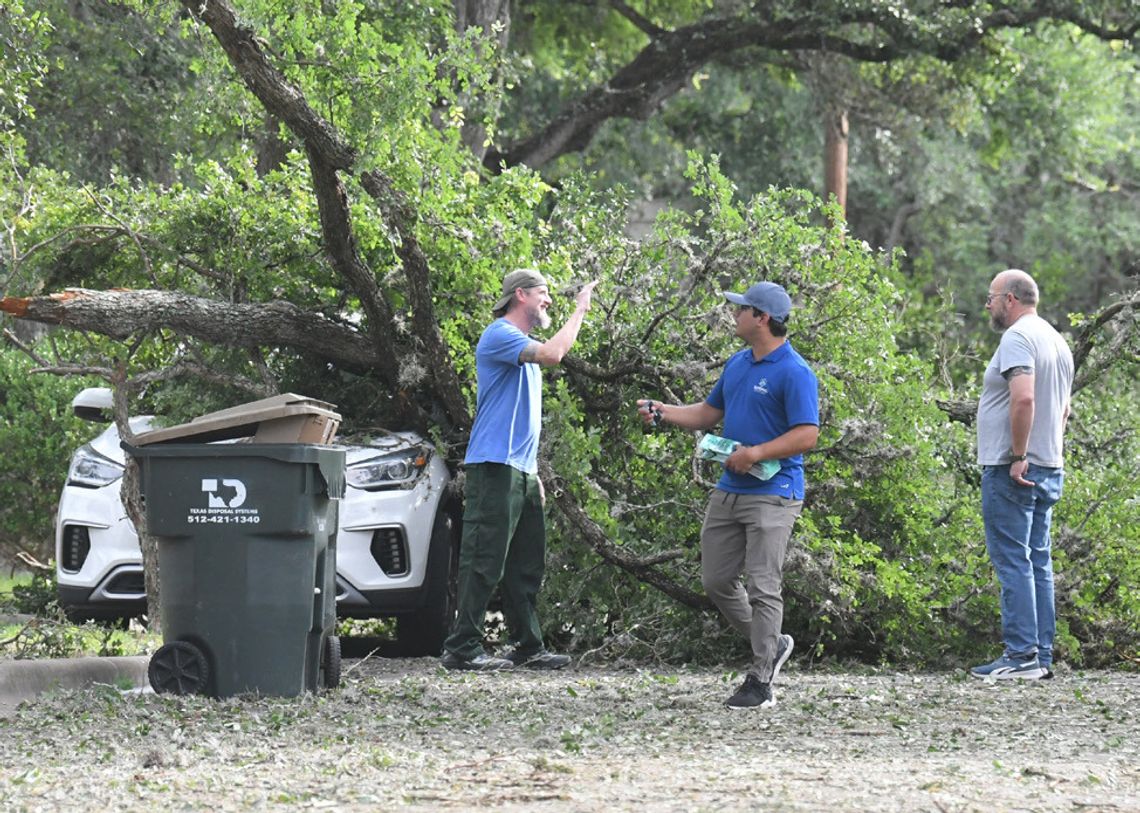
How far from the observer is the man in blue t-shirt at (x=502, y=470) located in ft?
27.5

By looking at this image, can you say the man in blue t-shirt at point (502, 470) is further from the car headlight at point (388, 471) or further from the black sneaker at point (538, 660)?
the car headlight at point (388, 471)

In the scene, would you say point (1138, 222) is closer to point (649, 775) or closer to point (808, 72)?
point (808, 72)

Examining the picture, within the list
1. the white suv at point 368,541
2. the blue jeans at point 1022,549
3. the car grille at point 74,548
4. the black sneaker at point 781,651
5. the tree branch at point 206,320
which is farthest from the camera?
the car grille at point 74,548

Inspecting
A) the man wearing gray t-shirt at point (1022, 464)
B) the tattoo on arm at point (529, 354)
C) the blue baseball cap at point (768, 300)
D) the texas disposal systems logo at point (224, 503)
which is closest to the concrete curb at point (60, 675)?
the texas disposal systems logo at point (224, 503)

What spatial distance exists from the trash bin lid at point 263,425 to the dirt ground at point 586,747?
1.14 m

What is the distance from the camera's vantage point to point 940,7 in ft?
58.1

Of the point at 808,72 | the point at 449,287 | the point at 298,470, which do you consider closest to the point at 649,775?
the point at 298,470

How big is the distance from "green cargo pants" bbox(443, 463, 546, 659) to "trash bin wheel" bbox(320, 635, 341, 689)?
2.88 feet

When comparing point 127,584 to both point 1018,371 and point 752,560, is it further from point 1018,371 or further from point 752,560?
point 1018,371

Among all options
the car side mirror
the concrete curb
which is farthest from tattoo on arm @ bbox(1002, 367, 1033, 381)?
the car side mirror

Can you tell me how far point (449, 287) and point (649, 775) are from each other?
4.76 metres

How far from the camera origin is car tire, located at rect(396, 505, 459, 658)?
9.57m

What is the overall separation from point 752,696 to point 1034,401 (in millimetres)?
2406

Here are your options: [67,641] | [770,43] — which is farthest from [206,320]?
[770,43]
